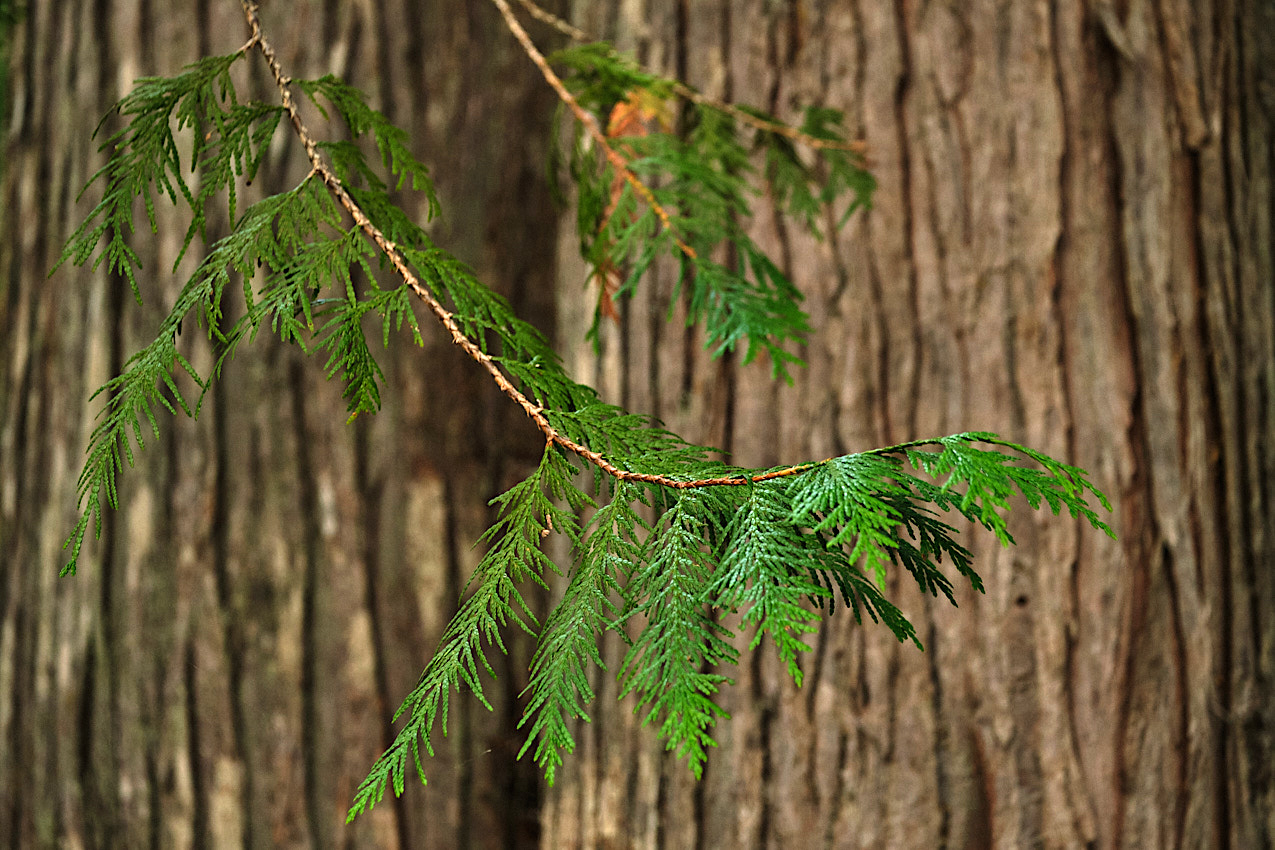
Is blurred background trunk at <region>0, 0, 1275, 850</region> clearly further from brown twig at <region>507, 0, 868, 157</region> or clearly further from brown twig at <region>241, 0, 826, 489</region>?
brown twig at <region>241, 0, 826, 489</region>

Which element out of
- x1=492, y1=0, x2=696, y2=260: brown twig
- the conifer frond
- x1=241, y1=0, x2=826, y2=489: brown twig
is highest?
x1=492, y1=0, x2=696, y2=260: brown twig

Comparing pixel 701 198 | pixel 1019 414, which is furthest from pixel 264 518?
pixel 1019 414

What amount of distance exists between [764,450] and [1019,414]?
38 centimetres

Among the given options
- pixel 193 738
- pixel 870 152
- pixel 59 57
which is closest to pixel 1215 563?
pixel 870 152

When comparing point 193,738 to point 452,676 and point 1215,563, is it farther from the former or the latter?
point 1215,563

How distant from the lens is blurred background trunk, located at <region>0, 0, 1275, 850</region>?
137cm

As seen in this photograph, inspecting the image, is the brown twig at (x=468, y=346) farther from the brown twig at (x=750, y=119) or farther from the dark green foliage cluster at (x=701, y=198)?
the brown twig at (x=750, y=119)

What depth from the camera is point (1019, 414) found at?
1391 mm

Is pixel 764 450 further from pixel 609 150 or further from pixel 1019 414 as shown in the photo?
pixel 609 150

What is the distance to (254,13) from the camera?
2.56 ft

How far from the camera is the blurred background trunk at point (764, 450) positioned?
4.49 feet

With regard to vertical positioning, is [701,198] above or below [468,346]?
above

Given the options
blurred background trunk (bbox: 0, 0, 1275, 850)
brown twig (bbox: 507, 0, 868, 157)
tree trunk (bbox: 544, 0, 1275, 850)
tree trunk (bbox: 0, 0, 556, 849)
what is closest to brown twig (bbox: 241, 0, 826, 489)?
brown twig (bbox: 507, 0, 868, 157)

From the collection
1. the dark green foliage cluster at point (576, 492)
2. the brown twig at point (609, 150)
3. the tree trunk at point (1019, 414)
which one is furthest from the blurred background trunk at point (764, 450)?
the dark green foliage cluster at point (576, 492)
